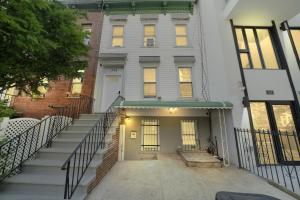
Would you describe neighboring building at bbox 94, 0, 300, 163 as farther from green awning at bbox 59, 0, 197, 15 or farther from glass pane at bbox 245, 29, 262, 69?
green awning at bbox 59, 0, 197, 15

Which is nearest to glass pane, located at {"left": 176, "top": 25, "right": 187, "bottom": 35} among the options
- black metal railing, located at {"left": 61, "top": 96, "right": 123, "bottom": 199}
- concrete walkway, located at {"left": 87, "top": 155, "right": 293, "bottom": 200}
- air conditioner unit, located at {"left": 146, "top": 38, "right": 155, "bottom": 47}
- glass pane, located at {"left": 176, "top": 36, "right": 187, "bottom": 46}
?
glass pane, located at {"left": 176, "top": 36, "right": 187, "bottom": 46}

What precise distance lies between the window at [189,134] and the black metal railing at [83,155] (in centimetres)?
387

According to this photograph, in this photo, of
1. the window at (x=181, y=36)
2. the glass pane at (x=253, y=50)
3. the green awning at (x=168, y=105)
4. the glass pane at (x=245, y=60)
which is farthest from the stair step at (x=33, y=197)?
the window at (x=181, y=36)

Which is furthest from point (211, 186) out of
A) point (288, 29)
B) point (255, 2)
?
point (288, 29)

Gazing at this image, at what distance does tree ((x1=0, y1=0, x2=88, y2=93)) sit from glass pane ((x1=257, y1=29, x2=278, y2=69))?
8.28 metres

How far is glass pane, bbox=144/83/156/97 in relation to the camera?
889cm

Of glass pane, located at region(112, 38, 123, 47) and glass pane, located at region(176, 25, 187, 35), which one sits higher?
glass pane, located at region(176, 25, 187, 35)

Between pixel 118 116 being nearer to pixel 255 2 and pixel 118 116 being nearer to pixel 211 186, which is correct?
pixel 211 186

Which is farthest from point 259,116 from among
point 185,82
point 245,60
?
point 185,82

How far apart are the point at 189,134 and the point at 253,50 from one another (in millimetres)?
5310

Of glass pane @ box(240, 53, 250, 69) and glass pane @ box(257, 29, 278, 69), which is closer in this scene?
glass pane @ box(240, 53, 250, 69)

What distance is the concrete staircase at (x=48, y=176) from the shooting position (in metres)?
3.53

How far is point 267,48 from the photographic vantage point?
25.8ft

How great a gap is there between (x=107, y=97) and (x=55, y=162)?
4.91m
